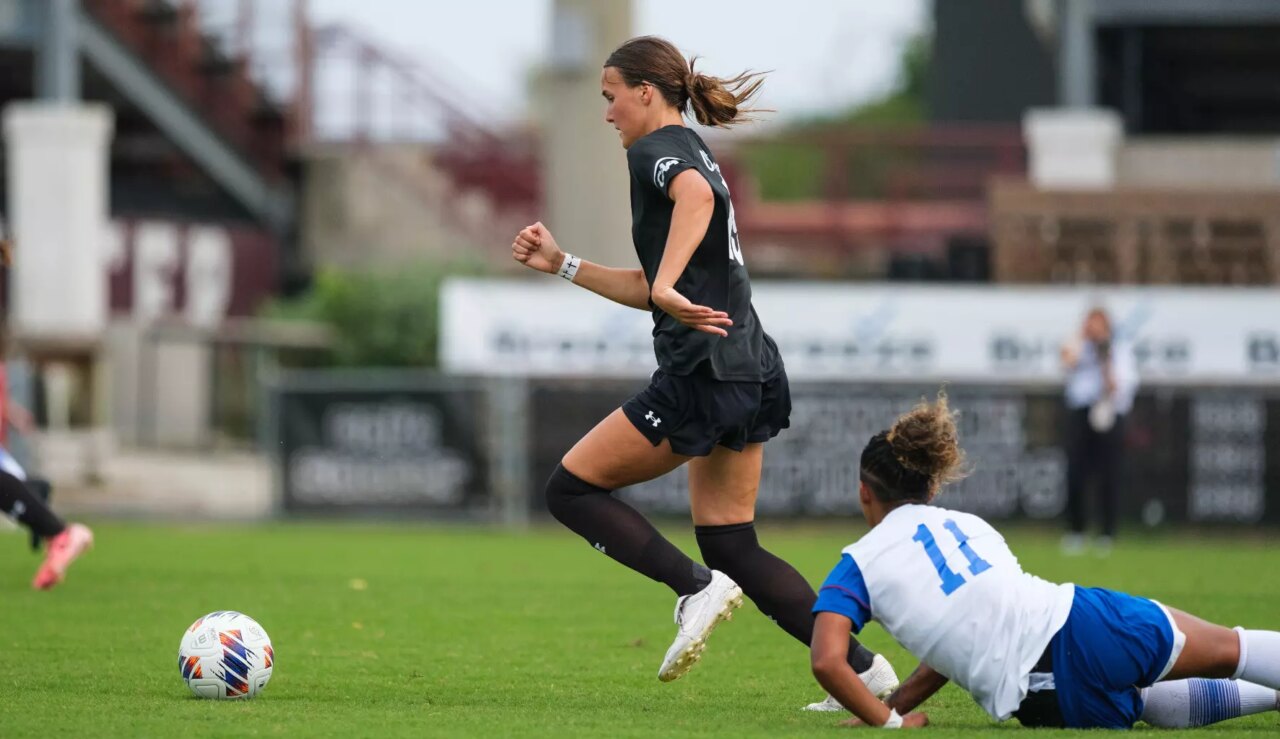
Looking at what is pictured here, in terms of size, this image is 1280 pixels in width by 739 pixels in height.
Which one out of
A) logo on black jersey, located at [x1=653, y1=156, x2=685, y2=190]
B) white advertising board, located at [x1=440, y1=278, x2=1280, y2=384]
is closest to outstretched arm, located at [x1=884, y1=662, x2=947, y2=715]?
logo on black jersey, located at [x1=653, y1=156, x2=685, y2=190]

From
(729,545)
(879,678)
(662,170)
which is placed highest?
(662,170)

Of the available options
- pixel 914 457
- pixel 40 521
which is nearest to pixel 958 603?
pixel 914 457

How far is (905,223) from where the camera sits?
26.1 m

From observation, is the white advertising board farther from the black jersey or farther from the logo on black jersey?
the logo on black jersey

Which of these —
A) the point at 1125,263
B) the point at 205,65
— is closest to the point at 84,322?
the point at 205,65

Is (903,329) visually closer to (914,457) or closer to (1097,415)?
(1097,415)

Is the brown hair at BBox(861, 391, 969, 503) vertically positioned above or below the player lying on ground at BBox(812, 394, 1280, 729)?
above

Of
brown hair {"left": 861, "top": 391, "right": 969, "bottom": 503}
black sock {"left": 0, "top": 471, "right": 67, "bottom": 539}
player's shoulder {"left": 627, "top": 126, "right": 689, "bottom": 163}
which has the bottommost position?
black sock {"left": 0, "top": 471, "right": 67, "bottom": 539}

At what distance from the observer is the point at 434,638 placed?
8766 mm

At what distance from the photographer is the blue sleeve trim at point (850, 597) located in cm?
565

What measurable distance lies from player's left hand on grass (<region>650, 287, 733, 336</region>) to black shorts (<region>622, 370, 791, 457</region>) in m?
0.24

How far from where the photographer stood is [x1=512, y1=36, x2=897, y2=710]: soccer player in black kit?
6223 mm

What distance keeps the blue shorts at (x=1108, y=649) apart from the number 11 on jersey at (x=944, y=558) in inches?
12.2

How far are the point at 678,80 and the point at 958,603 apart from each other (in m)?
2.01
